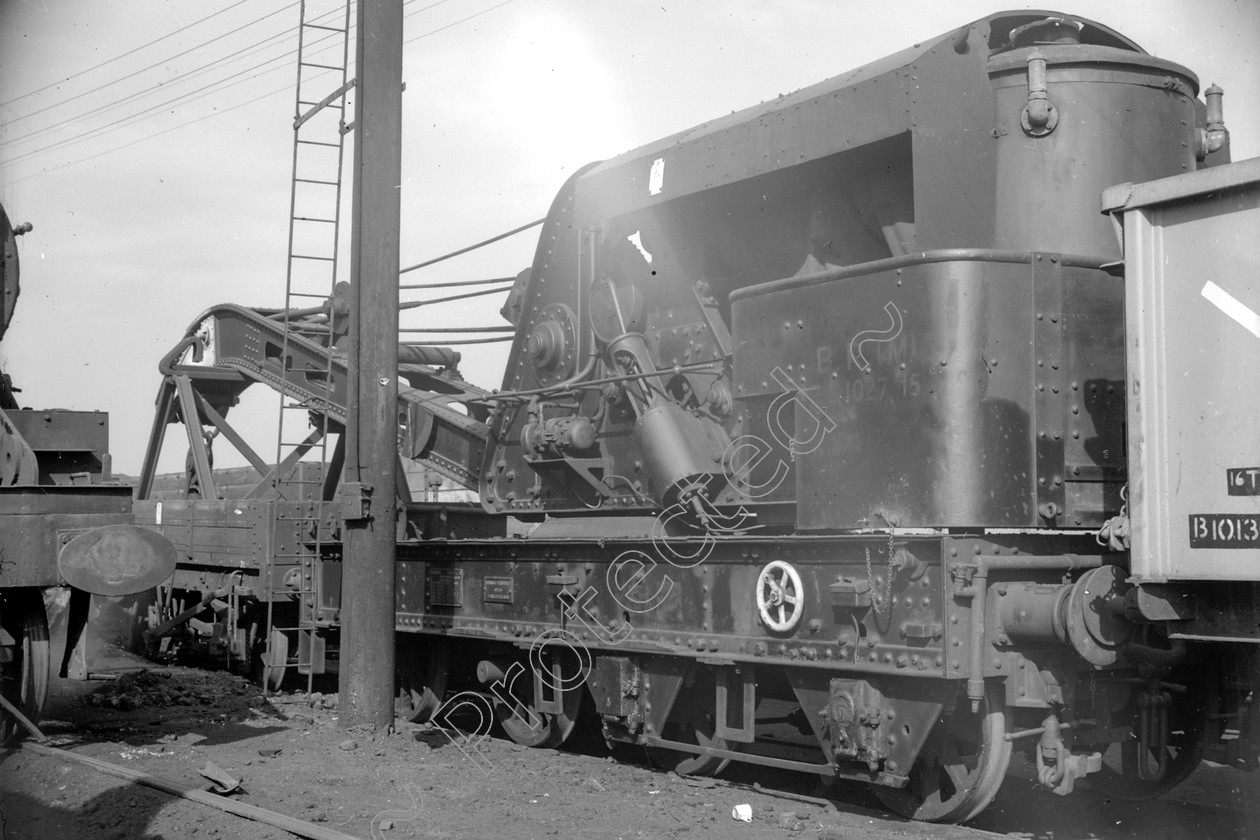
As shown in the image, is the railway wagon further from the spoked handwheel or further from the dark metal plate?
the spoked handwheel

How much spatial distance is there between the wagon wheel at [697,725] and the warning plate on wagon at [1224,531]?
11.0 ft

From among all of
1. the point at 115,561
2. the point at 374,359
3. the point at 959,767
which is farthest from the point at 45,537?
the point at 959,767

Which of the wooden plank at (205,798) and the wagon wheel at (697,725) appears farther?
the wagon wheel at (697,725)

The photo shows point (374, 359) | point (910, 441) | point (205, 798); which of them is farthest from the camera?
point (374, 359)

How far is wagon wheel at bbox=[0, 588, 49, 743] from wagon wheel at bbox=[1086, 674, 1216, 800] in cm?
656

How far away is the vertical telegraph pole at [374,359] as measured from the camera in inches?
365

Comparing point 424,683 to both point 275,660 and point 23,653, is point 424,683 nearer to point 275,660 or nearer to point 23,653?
point 275,660

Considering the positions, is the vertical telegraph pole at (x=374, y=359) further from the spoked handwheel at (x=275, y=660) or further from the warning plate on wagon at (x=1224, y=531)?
the warning plate on wagon at (x=1224, y=531)

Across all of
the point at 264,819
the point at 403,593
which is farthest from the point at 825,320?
the point at 403,593

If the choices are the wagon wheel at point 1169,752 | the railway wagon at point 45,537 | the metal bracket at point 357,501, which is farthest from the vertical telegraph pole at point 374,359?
the wagon wheel at point 1169,752

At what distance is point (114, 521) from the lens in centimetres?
838

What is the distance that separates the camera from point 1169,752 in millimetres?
6930

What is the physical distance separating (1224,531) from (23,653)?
7183mm

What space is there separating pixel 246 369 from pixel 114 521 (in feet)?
16.9
